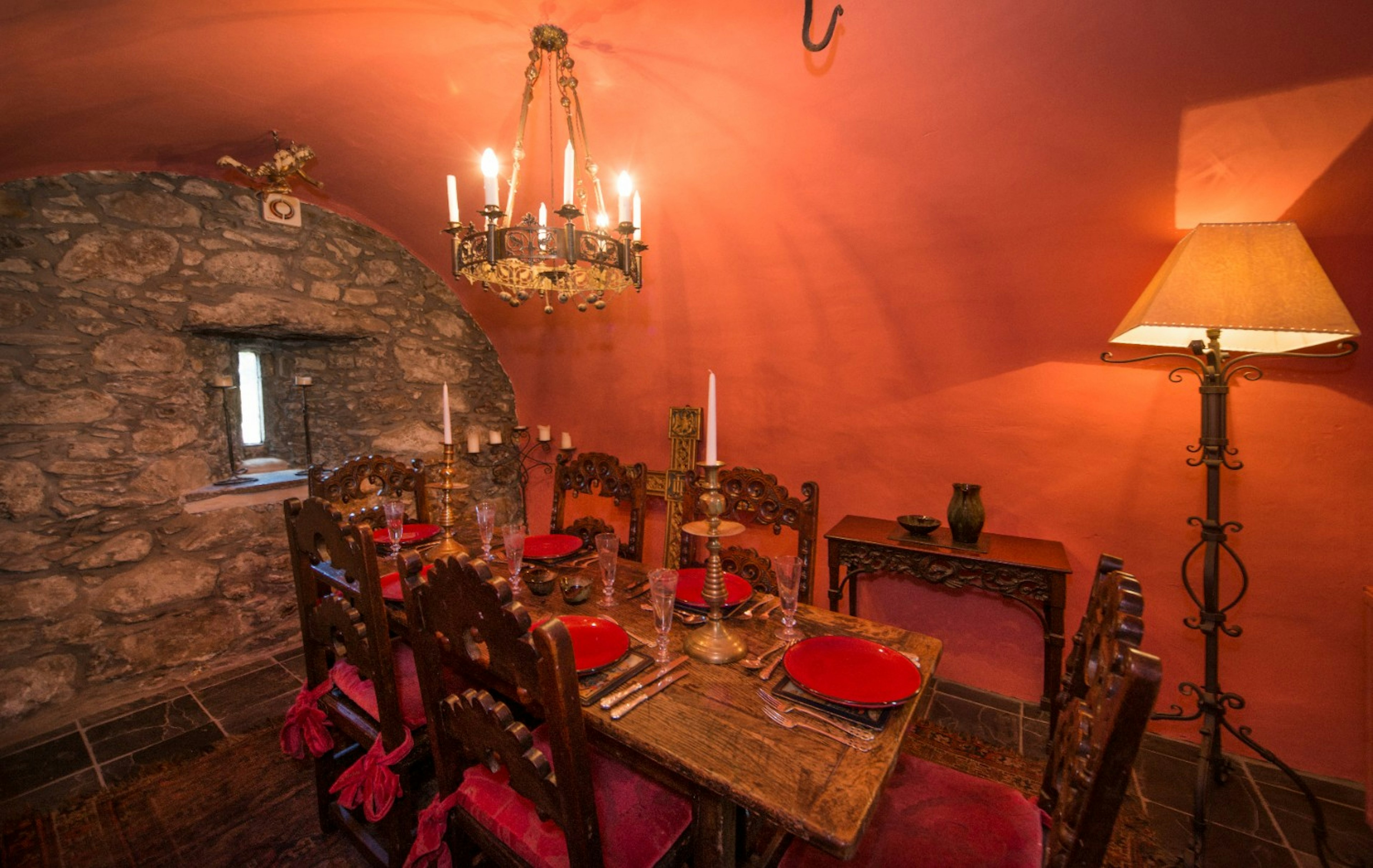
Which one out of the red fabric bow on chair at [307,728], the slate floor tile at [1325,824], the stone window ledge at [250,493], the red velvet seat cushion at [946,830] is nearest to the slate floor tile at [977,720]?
the slate floor tile at [1325,824]

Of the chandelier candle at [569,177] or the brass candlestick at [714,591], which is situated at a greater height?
the chandelier candle at [569,177]

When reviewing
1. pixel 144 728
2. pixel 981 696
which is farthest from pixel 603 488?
pixel 144 728

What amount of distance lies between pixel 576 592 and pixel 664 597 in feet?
1.64

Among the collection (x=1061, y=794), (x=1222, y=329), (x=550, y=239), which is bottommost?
(x=1061, y=794)

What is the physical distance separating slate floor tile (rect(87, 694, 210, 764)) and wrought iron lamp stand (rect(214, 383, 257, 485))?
980mm

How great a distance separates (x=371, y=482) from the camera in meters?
2.39

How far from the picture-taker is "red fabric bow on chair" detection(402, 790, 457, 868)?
1128mm

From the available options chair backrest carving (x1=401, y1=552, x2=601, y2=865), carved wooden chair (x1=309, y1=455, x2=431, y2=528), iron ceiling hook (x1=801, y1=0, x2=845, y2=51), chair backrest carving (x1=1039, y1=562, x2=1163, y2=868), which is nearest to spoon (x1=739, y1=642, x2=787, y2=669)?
chair backrest carving (x1=401, y1=552, x2=601, y2=865)

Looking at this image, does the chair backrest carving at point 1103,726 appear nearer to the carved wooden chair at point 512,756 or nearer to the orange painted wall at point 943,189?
the carved wooden chair at point 512,756

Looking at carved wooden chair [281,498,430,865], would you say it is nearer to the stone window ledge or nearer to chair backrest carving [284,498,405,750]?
chair backrest carving [284,498,405,750]

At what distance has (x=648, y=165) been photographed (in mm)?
2189

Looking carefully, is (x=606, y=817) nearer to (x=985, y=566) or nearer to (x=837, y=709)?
(x=837, y=709)

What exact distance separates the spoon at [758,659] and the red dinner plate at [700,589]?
0.58 feet

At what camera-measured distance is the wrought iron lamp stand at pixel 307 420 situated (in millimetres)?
3090
